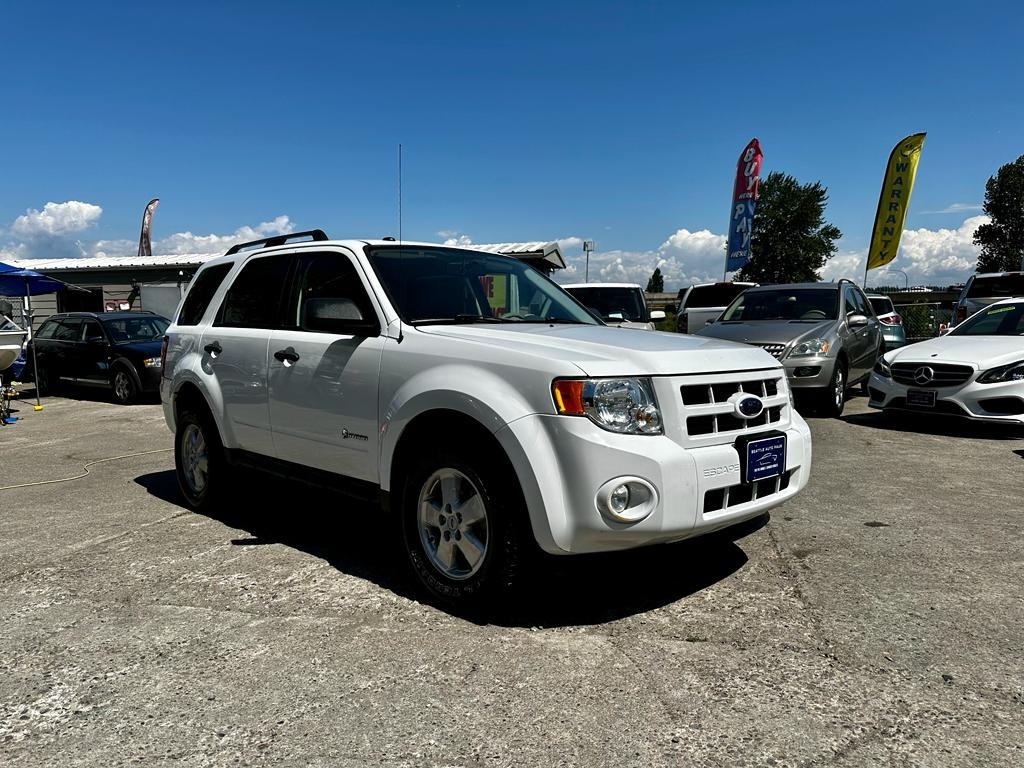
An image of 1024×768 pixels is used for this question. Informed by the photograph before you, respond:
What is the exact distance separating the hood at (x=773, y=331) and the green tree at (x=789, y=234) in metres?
70.3

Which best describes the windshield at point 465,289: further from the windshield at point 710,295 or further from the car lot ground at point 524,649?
the windshield at point 710,295

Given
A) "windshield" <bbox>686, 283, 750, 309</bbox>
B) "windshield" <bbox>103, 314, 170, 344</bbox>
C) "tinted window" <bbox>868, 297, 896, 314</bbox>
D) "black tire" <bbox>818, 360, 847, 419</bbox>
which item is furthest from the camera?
"windshield" <bbox>686, 283, 750, 309</bbox>

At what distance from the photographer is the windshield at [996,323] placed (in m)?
8.86

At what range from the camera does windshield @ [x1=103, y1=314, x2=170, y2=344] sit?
13.4 m

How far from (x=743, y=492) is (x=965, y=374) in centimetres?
601

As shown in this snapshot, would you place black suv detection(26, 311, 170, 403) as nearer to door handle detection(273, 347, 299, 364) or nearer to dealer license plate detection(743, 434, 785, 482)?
door handle detection(273, 347, 299, 364)

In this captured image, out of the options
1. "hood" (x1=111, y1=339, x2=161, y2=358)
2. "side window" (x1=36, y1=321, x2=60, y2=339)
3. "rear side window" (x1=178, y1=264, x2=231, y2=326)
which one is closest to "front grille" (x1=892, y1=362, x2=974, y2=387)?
"rear side window" (x1=178, y1=264, x2=231, y2=326)

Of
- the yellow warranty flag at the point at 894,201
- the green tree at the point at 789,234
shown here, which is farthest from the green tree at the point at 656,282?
the yellow warranty flag at the point at 894,201

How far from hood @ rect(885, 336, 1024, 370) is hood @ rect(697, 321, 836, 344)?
32.6 inches

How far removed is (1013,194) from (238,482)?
80.1 metres

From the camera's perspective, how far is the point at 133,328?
→ 44.6ft

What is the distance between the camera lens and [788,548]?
4.36 metres

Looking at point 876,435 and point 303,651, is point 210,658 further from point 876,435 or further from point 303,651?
point 876,435

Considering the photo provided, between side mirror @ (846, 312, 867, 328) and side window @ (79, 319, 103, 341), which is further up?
side mirror @ (846, 312, 867, 328)
